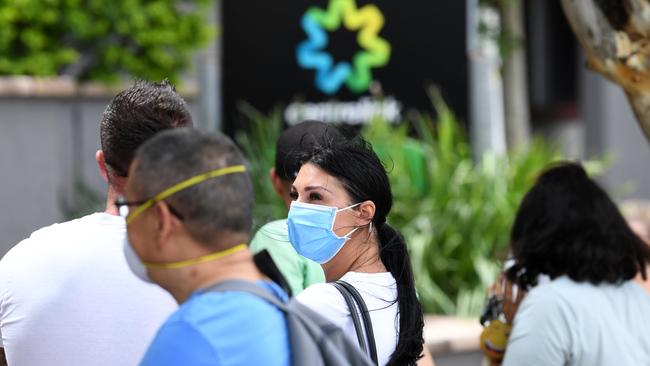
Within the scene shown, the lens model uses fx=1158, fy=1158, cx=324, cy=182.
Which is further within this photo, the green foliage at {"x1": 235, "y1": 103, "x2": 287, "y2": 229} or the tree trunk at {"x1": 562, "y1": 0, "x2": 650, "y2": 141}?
the green foliage at {"x1": 235, "y1": 103, "x2": 287, "y2": 229}

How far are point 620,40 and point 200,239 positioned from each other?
2262mm

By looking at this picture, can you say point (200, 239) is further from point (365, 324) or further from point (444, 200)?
point (444, 200)

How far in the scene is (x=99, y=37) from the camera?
8039 millimetres

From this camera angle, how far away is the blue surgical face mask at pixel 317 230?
3398 mm

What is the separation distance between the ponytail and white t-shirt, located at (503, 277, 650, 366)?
2.43ft

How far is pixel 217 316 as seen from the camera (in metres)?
2.27

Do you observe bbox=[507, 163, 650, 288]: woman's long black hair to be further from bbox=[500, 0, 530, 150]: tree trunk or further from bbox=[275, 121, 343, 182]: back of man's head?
bbox=[500, 0, 530, 150]: tree trunk

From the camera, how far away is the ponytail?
A: 124 inches

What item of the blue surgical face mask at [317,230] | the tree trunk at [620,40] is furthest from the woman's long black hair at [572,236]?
the blue surgical face mask at [317,230]

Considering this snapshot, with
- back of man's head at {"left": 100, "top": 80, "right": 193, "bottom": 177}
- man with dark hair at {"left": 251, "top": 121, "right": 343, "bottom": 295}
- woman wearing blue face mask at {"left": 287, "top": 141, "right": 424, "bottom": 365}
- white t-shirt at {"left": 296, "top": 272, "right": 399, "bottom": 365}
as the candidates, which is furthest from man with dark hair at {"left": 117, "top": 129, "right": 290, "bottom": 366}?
man with dark hair at {"left": 251, "top": 121, "right": 343, "bottom": 295}

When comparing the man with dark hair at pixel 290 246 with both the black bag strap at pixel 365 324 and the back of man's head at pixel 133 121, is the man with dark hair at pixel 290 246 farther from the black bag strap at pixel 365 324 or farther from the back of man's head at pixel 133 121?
the black bag strap at pixel 365 324

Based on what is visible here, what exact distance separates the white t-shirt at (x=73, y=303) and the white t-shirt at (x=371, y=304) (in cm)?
42

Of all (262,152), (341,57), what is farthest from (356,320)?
(341,57)

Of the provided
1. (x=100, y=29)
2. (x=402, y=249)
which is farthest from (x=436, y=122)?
(x=402, y=249)
